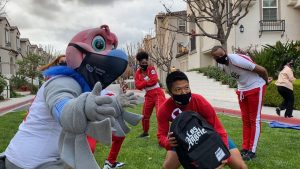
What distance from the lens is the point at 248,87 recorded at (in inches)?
262

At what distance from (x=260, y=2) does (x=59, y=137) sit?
24.8 metres

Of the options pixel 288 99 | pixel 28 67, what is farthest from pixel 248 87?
pixel 28 67

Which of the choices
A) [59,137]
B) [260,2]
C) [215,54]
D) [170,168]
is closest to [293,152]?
[215,54]

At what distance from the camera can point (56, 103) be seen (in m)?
2.15

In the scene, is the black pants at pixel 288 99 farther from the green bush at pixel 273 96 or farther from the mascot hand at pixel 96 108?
the mascot hand at pixel 96 108

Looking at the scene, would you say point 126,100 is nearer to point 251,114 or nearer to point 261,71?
point 261,71

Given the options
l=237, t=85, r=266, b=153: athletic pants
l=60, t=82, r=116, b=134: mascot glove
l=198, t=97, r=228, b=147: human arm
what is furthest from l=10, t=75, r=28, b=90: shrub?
l=60, t=82, r=116, b=134: mascot glove

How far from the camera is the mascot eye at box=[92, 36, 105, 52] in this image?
257 cm

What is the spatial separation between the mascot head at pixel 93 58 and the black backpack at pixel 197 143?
47.5 inches

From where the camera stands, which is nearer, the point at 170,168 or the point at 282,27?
the point at 170,168

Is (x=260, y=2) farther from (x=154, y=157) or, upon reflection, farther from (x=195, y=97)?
(x=195, y=97)

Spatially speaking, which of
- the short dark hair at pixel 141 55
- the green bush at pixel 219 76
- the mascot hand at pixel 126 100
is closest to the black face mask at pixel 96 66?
the mascot hand at pixel 126 100

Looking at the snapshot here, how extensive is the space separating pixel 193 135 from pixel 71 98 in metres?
1.63

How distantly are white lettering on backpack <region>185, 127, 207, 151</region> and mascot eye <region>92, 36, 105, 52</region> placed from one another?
1314mm
